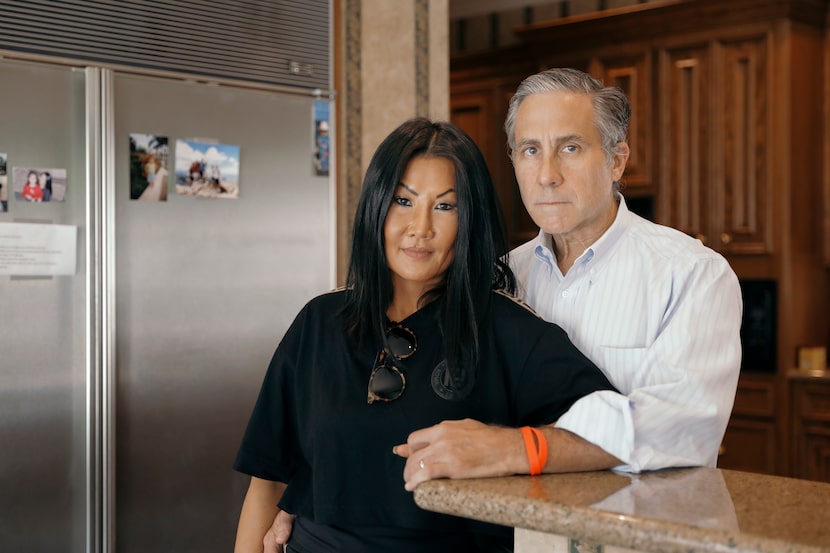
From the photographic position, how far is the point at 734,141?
14.4 ft

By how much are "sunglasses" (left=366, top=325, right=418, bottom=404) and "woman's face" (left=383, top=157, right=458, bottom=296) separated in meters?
0.10

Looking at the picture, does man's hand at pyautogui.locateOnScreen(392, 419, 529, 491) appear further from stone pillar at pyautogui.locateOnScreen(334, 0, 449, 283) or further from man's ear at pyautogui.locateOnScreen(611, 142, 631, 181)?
stone pillar at pyautogui.locateOnScreen(334, 0, 449, 283)

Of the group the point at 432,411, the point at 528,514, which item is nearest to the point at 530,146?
the point at 432,411

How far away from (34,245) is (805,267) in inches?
132

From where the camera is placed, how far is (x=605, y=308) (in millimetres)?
1615

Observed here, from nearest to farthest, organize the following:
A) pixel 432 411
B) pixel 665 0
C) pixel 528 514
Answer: pixel 528 514 → pixel 432 411 → pixel 665 0

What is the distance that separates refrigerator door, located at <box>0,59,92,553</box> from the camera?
8.68ft

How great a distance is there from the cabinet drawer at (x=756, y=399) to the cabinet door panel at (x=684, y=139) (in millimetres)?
712

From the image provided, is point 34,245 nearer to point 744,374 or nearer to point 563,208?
point 563,208

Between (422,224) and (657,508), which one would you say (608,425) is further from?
(422,224)

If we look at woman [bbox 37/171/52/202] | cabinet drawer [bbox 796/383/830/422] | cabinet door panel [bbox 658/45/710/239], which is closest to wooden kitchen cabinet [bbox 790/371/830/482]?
cabinet drawer [bbox 796/383/830/422]

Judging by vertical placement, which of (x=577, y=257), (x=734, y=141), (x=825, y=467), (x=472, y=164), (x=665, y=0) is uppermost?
(x=665, y=0)

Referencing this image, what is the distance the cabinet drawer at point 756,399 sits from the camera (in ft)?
14.2

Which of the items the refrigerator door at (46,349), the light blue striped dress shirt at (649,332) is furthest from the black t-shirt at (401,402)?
the refrigerator door at (46,349)
